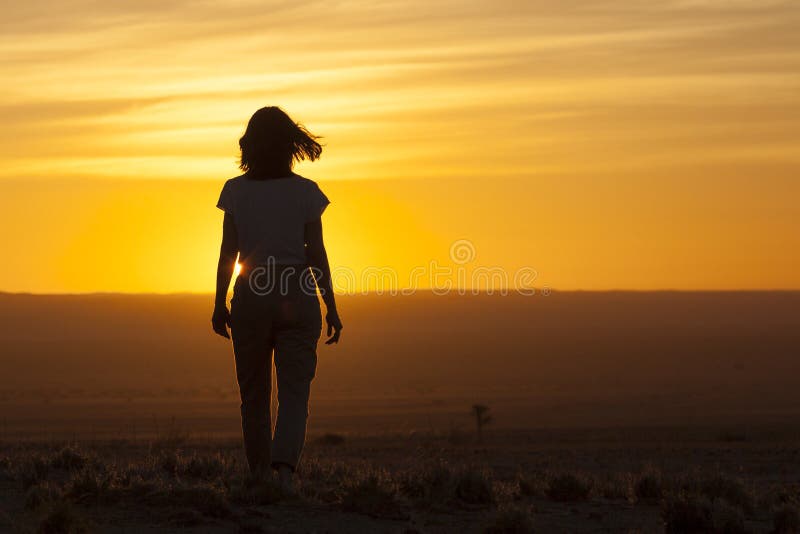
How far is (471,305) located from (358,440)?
123538 millimetres

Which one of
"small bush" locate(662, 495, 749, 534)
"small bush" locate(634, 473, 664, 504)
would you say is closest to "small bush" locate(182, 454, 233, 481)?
"small bush" locate(634, 473, 664, 504)

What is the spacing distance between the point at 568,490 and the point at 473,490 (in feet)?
3.16

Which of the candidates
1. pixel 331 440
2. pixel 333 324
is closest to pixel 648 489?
pixel 333 324

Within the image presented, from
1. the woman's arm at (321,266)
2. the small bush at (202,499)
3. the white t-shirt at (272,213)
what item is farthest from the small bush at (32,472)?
the woman's arm at (321,266)

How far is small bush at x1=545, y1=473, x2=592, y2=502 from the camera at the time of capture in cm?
1044

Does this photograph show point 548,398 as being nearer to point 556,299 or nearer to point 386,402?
point 386,402

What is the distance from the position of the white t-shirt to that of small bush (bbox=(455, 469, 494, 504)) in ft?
6.03

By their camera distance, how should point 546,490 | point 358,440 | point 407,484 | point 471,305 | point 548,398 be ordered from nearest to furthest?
1. point 407,484
2. point 546,490
3. point 358,440
4. point 548,398
5. point 471,305

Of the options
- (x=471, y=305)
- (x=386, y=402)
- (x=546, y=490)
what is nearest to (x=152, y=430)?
(x=386, y=402)

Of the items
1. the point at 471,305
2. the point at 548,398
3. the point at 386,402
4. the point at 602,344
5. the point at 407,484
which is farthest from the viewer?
the point at 471,305

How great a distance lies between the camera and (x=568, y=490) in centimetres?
1047

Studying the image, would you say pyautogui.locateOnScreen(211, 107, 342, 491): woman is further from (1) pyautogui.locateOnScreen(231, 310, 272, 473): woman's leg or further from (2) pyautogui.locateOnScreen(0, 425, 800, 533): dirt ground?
(2) pyautogui.locateOnScreen(0, 425, 800, 533): dirt ground

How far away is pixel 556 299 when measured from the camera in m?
170

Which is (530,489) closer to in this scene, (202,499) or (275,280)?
(275,280)
